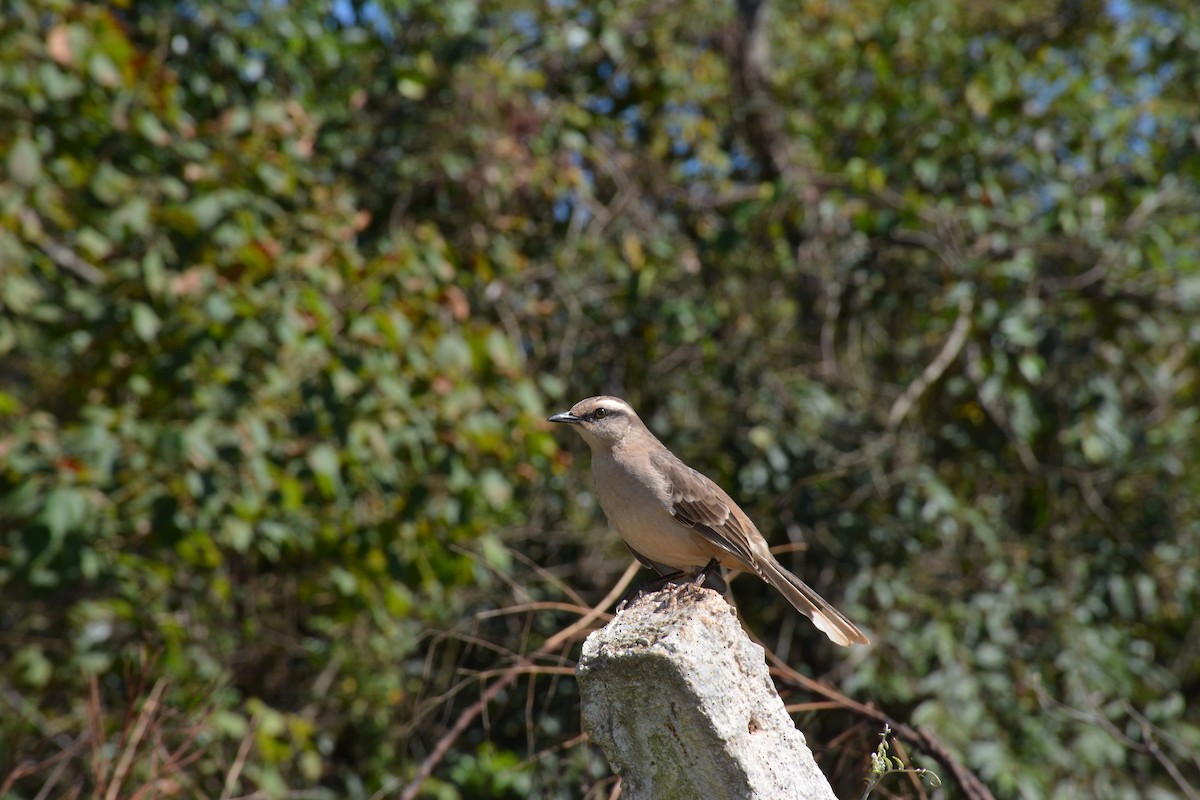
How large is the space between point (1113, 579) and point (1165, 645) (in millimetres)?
1107

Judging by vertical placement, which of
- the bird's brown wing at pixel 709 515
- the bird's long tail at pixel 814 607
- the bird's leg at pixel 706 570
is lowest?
the bird's long tail at pixel 814 607

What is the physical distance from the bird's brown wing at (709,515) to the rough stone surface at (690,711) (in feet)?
3.71

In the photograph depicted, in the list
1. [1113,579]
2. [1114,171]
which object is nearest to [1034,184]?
[1114,171]

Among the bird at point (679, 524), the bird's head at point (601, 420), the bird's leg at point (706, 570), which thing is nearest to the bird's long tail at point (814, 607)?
the bird at point (679, 524)

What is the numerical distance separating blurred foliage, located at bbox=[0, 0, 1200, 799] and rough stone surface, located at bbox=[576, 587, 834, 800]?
8.95ft

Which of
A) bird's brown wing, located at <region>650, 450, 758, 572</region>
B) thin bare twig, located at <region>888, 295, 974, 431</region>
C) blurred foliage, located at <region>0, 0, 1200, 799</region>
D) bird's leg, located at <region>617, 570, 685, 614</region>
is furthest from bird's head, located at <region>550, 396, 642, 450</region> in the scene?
thin bare twig, located at <region>888, 295, 974, 431</region>

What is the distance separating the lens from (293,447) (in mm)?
6207

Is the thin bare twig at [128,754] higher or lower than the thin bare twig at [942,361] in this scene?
lower

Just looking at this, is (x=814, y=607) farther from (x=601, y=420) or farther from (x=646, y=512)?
(x=601, y=420)

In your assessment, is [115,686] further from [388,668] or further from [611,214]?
[611,214]

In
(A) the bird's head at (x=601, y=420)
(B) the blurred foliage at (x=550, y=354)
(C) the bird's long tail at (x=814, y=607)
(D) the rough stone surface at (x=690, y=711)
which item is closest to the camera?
(D) the rough stone surface at (x=690, y=711)

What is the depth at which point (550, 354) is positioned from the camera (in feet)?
24.4

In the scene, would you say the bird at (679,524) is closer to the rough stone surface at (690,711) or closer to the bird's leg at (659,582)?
the bird's leg at (659,582)

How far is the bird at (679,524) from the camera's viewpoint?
150 inches
